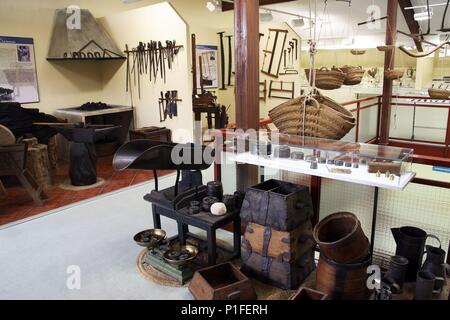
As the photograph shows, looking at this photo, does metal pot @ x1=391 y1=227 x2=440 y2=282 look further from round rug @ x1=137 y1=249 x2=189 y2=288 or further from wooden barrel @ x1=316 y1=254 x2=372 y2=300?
round rug @ x1=137 y1=249 x2=189 y2=288

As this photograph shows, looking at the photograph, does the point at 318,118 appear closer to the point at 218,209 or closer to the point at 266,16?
the point at 218,209

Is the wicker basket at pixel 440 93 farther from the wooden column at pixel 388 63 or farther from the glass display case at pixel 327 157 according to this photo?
the glass display case at pixel 327 157

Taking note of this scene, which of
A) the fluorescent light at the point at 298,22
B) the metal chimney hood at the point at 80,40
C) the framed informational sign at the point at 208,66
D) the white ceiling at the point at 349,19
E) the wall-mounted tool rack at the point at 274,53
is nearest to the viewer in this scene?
the metal chimney hood at the point at 80,40

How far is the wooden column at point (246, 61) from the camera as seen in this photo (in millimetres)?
2977

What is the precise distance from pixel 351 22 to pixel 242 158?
8.29 m

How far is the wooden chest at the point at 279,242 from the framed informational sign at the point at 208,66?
5166 millimetres

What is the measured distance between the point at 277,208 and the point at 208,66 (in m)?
5.56

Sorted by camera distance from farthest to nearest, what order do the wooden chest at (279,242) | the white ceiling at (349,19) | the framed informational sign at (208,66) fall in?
the white ceiling at (349,19)
the framed informational sign at (208,66)
the wooden chest at (279,242)

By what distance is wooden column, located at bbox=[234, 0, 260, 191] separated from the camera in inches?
117

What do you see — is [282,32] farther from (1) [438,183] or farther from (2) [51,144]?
(1) [438,183]

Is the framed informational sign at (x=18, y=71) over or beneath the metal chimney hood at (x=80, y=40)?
beneath

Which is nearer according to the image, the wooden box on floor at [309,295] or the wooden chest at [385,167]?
the wooden box on floor at [309,295]

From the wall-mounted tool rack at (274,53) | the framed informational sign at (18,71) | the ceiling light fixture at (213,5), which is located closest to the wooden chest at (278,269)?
the ceiling light fixture at (213,5)

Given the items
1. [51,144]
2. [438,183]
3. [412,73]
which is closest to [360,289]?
[438,183]
